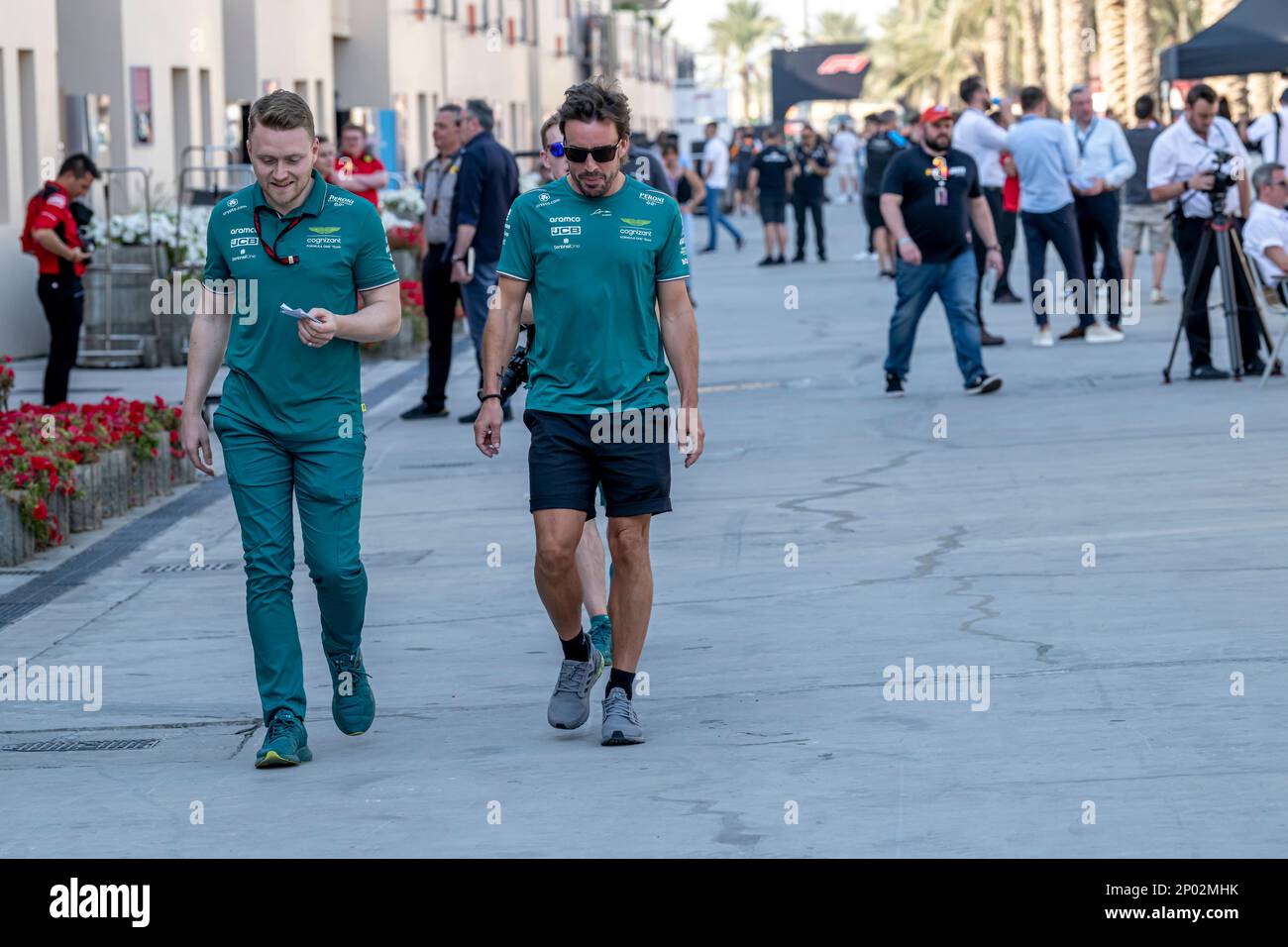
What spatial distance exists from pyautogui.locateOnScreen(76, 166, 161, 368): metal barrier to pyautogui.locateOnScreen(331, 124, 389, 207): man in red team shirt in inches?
67.2

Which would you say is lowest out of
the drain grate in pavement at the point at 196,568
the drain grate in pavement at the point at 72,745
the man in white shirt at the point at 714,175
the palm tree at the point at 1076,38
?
the drain grate in pavement at the point at 72,745

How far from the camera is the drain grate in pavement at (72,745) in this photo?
6.46m

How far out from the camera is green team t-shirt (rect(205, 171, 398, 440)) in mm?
6145

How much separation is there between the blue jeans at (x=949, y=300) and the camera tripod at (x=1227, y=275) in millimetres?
1302

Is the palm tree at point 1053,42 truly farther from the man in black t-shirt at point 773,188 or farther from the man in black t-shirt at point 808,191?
the man in black t-shirt at point 773,188

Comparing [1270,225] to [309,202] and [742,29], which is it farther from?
[742,29]

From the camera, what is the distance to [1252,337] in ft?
48.4

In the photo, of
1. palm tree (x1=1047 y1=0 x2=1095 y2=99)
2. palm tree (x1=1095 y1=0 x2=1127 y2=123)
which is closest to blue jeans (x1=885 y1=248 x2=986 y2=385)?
palm tree (x1=1095 y1=0 x2=1127 y2=123)

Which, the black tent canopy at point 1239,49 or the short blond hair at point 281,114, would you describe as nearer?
the short blond hair at point 281,114

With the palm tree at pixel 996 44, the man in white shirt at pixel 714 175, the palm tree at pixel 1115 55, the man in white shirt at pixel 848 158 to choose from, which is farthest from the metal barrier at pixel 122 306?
the palm tree at pixel 996 44

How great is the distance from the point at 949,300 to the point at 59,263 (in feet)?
20.2

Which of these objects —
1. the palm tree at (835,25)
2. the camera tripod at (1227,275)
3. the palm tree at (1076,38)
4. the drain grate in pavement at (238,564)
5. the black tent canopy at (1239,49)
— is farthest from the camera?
the palm tree at (835,25)
